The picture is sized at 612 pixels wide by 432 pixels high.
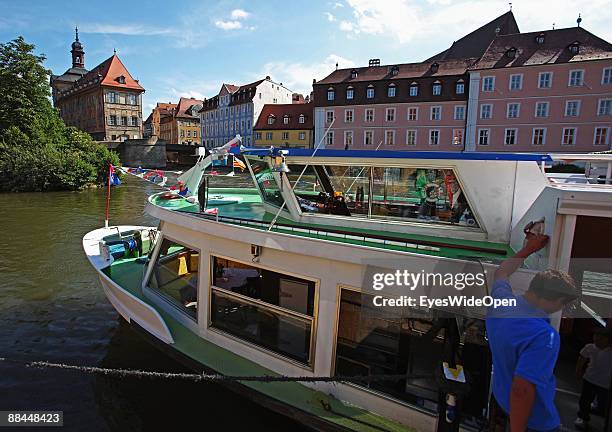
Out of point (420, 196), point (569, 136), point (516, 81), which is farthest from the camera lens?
point (516, 81)

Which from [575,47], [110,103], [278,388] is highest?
[575,47]

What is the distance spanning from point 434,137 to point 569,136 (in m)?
12.0

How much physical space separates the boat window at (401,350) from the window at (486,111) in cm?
3941

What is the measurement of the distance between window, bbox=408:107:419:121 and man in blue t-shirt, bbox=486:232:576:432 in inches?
1646

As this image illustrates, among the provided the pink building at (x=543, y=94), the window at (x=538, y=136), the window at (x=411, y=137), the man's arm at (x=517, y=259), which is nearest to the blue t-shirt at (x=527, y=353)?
the man's arm at (x=517, y=259)

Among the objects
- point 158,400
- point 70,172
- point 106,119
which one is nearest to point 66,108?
point 106,119

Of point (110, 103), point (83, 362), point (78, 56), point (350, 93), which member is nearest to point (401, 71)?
point (350, 93)

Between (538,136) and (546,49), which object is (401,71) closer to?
(546,49)

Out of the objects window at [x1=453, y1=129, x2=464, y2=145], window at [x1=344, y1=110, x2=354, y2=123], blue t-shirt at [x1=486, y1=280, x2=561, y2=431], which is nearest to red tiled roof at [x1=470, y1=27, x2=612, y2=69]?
window at [x1=453, y1=129, x2=464, y2=145]

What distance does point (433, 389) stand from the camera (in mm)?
3559

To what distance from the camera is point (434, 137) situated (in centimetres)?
4056

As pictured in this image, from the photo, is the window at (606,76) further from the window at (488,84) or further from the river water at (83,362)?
the river water at (83,362)

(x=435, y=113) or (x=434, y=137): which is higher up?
(x=435, y=113)

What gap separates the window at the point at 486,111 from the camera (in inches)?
1463
